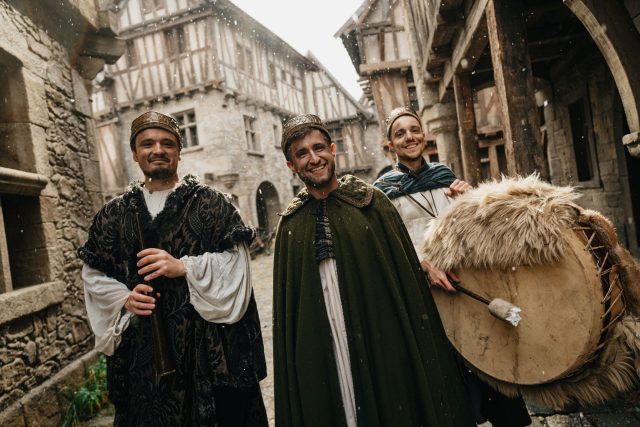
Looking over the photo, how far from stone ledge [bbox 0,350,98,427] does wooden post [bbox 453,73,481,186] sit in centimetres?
504

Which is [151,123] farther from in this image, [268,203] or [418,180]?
[268,203]

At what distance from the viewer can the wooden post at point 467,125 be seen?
5.06m

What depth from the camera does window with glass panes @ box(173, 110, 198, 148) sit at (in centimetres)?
1573

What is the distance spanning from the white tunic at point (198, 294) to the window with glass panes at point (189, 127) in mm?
14672

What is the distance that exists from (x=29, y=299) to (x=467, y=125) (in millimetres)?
5083

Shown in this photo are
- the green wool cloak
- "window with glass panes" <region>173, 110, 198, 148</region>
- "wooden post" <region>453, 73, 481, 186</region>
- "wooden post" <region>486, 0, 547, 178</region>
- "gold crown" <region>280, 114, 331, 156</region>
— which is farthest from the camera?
"window with glass panes" <region>173, 110, 198, 148</region>

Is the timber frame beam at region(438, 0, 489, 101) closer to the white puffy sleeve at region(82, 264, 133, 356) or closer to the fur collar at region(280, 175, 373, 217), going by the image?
the fur collar at region(280, 175, 373, 217)

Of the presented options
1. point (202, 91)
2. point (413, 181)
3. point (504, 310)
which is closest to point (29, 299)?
point (413, 181)

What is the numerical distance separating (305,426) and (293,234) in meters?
0.87

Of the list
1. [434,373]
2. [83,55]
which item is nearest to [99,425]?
[434,373]

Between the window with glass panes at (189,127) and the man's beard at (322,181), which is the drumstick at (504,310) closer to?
the man's beard at (322,181)

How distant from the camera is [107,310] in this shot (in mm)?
2039

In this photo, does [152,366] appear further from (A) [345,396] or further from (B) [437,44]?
(B) [437,44]

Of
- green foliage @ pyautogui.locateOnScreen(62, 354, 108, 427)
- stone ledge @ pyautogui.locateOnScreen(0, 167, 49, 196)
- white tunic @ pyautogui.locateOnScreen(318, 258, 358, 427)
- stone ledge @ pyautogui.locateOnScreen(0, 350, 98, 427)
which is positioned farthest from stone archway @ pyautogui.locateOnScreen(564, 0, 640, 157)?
green foliage @ pyautogui.locateOnScreen(62, 354, 108, 427)
